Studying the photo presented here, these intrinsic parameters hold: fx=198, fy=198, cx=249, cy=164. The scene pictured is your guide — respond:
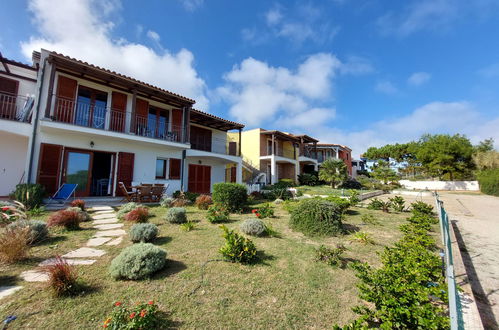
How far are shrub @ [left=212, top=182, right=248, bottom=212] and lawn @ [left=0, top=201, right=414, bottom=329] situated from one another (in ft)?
11.9

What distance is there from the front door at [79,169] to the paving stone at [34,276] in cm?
787

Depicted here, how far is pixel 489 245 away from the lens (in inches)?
216

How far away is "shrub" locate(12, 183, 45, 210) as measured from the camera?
22.7 feet

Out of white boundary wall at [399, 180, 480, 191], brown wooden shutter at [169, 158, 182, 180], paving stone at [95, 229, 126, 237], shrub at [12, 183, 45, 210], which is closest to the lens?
paving stone at [95, 229, 126, 237]

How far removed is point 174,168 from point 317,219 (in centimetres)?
993

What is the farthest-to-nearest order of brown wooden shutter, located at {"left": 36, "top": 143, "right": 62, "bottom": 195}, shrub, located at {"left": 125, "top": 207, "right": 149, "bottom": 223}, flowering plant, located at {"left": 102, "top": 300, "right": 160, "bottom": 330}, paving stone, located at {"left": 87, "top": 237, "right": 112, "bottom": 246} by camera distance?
brown wooden shutter, located at {"left": 36, "top": 143, "right": 62, "bottom": 195}
shrub, located at {"left": 125, "top": 207, "right": 149, "bottom": 223}
paving stone, located at {"left": 87, "top": 237, "right": 112, "bottom": 246}
flowering plant, located at {"left": 102, "top": 300, "right": 160, "bottom": 330}

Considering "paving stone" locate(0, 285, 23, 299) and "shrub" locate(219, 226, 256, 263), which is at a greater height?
"shrub" locate(219, 226, 256, 263)

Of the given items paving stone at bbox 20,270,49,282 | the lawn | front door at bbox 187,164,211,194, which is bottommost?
the lawn

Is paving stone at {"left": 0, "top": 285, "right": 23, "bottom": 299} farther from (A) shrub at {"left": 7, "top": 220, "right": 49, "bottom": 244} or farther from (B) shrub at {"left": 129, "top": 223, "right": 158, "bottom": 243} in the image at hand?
(B) shrub at {"left": 129, "top": 223, "right": 158, "bottom": 243}

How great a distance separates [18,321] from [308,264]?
3.92 metres

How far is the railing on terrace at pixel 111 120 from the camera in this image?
364 inches

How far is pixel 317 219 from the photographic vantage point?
5594 mm

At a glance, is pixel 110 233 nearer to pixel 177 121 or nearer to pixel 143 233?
pixel 143 233

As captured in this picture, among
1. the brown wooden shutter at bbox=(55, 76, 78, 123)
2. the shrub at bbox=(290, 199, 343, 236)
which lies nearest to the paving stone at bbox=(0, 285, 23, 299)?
the shrub at bbox=(290, 199, 343, 236)
